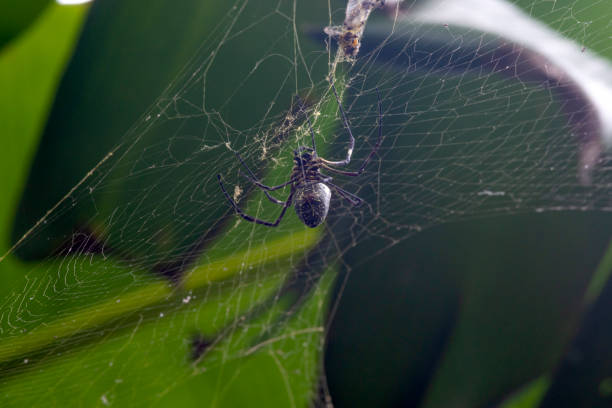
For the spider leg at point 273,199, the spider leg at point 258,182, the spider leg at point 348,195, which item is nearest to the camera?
the spider leg at point 258,182

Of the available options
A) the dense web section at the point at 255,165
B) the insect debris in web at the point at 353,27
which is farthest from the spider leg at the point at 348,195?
the insect debris in web at the point at 353,27

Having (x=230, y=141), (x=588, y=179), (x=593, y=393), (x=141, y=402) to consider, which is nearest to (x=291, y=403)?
(x=141, y=402)

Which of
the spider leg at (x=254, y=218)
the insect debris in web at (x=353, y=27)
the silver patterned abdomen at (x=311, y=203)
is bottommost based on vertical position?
the spider leg at (x=254, y=218)

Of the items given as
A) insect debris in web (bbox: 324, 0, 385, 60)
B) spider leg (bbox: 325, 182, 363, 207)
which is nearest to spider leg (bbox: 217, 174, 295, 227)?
spider leg (bbox: 325, 182, 363, 207)

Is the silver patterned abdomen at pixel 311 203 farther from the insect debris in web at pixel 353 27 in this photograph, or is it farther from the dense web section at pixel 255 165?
the insect debris in web at pixel 353 27

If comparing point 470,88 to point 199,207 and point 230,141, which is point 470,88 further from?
point 199,207

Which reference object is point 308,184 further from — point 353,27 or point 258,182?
point 353,27

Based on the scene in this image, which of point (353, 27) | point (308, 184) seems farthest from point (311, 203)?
point (353, 27)
